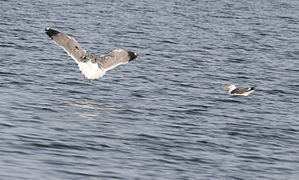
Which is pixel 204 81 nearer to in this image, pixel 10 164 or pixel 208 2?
pixel 10 164

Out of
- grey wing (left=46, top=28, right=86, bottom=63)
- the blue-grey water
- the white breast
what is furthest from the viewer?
grey wing (left=46, top=28, right=86, bottom=63)

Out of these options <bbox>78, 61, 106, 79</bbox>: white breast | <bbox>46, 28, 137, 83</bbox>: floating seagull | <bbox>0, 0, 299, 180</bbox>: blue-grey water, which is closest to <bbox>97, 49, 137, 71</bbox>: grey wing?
<bbox>46, 28, 137, 83</bbox>: floating seagull

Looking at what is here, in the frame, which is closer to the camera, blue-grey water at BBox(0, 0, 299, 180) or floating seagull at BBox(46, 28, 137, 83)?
blue-grey water at BBox(0, 0, 299, 180)

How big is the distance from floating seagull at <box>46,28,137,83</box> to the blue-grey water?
51.6 inches

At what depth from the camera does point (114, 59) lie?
2597 cm

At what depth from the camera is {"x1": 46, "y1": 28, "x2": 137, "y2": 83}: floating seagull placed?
83.6 ft

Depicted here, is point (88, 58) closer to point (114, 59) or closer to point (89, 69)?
point (89, 69)

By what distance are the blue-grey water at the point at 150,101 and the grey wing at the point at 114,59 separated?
A: 151 centimetres

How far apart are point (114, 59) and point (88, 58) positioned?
97 cm

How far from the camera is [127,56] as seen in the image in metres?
26.1

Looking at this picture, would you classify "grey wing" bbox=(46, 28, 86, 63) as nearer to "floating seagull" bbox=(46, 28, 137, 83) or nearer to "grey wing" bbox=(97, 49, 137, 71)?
"floating seagull" bbox=(46, 28, 137, 83)

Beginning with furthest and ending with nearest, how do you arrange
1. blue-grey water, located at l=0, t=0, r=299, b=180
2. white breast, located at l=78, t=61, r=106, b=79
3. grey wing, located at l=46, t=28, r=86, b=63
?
grey wing, located at l=46, t=28, r=86, b=63 < white breast, located at l=78, t=61, r=106, b=79 < blue-grey water, located at l=0, t=0, r=299, b=180

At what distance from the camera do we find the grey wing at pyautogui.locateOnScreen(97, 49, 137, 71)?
2580 centimetres

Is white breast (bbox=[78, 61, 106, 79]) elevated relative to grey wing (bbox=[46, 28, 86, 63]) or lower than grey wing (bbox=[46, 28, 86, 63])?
lower
